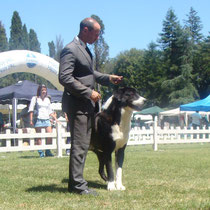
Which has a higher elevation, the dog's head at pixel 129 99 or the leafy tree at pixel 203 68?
the leafy tree at pixel 203 68

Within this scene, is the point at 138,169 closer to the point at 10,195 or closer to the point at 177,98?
the point at 10,195

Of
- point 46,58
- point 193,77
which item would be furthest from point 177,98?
point 46,58

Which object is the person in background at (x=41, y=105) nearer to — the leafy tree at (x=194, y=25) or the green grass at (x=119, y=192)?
the green grass at (x=119, y=192)

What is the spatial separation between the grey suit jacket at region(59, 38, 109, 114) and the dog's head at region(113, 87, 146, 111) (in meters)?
0.44

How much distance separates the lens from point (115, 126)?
4.59m

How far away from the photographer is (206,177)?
5.59 meters

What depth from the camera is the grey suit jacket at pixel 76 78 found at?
4055 mm

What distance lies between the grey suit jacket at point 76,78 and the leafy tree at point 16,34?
71.3m

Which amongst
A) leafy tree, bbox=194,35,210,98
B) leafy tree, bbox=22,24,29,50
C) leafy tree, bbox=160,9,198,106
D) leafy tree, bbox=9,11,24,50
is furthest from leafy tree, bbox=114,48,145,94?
leafy tree, bbox=9,11,24,50

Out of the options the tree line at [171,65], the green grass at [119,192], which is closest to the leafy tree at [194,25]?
the tree line at [171,65]

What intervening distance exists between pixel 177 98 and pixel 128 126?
154 feet

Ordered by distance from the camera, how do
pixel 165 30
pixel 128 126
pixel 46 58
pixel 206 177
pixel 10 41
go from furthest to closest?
pixel 10 41
pixel 165 30
pixel 46 58
pixel 206 177
pixel 128 126

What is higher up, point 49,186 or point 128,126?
point 128,126

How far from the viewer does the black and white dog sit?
15.0 feet
